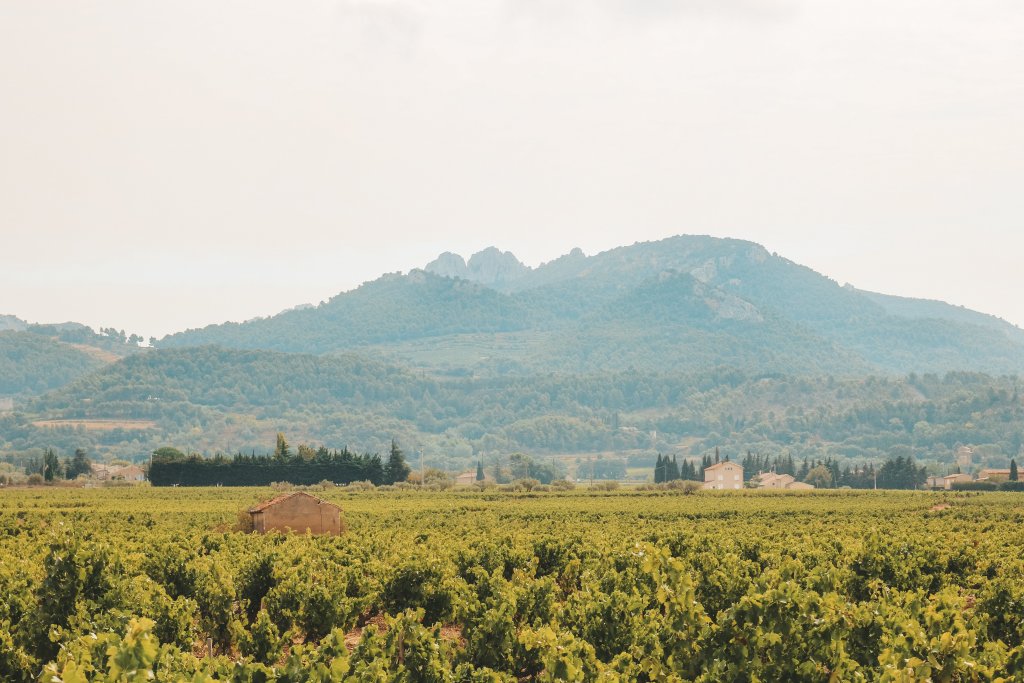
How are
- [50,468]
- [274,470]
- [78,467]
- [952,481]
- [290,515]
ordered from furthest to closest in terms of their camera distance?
[78,467] → [952,481] → [50,468] → [274,470] → [290,515]

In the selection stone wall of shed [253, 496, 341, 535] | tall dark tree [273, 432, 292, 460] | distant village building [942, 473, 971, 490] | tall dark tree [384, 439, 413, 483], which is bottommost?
stone wall of shed [253, 496, 341, 535]

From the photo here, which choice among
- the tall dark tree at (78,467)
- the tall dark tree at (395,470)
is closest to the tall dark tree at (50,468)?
the tall dark tree at (78,467)

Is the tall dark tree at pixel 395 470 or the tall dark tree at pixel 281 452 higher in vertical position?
the tall dark tree at pixel 281 452

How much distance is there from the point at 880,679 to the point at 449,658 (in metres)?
8.90

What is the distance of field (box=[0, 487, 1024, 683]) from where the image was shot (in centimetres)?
1536

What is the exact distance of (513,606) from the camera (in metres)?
23.8

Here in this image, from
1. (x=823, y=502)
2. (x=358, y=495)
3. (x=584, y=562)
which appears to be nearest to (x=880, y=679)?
(x=584, y=562)

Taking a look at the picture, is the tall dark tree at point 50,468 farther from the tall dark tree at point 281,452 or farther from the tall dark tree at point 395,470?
the tall dark tree at point 395,470

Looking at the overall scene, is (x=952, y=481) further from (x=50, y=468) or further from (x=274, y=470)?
(x=50, y=468)

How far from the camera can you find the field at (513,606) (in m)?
15.4

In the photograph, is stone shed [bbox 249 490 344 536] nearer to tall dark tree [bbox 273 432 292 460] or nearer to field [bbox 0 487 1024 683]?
field [bbox 0 487 1024 683]

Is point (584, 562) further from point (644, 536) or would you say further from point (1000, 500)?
point (1000, 500)

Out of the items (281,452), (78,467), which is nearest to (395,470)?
(281,452)

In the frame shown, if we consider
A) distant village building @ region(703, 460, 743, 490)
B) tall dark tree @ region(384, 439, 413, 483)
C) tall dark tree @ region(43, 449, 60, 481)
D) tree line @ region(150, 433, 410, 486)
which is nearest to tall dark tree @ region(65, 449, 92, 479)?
tall dark tree @ region(43, 449, 60, 481)
